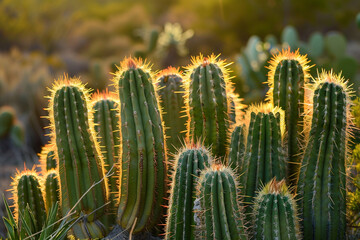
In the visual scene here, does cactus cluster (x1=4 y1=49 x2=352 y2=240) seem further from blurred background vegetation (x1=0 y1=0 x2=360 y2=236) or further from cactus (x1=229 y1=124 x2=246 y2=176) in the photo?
blurred background vegetation (x1=0 y1=0 x2=360 y2=236)

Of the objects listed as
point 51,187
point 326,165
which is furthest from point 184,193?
point 51,187

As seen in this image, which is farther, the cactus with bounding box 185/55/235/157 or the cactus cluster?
the cactus with bounding box 185/55/235/157

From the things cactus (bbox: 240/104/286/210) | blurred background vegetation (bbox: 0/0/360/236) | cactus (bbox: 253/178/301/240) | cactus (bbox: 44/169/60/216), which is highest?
blurred background vegetation (bbox: 0/0/360/236)

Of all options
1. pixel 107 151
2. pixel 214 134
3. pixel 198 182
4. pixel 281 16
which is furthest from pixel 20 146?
pixel 281 16

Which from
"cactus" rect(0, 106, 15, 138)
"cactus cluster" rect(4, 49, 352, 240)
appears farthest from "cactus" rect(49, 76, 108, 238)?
"cactus" rect(0, 106, 15, 138)

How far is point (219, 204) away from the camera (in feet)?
8.93

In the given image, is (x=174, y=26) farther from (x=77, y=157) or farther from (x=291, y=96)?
(x=77, y=157)

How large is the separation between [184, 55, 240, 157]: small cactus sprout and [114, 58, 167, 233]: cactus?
12.1 inches

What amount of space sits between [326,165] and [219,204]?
880mm

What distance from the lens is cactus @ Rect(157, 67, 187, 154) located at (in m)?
4.01

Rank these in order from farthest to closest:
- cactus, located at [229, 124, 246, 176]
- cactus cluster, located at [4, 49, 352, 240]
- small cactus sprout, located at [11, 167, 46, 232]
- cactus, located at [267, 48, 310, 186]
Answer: small cactus sprout, located at [11, 167, 46, 232] < cactus, located at [267, 48, 310, 186] < cactus, located at [229, 124, 246, 176] < cactus cluster, located at [4, 49, 352, 240]

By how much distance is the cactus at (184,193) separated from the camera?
9.83 feet

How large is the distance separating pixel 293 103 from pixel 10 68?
47.9ft

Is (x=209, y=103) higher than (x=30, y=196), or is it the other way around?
(x=209, y=103)
